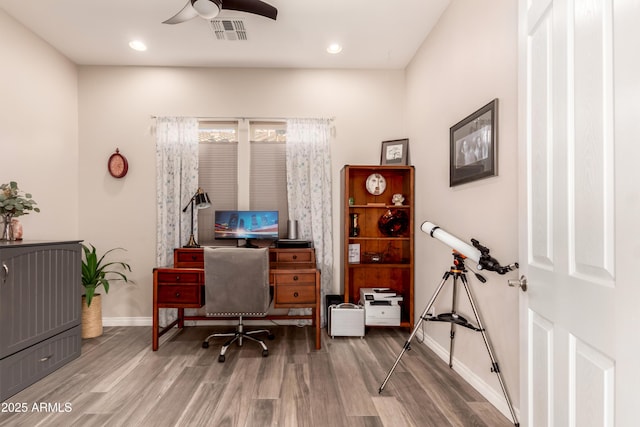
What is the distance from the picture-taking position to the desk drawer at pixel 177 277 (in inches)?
122

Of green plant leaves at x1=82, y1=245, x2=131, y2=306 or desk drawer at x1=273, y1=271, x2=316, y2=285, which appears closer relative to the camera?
desk drawer at x1=273, y1=271, x2=316, y2=285

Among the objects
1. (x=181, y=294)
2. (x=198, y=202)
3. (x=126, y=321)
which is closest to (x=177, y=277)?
(x=181, y=294)

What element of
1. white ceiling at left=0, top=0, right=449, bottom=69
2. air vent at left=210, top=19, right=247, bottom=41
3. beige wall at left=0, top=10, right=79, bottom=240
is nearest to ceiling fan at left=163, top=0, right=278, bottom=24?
white ceiling at left=0, top=0, right=449, bottom=69

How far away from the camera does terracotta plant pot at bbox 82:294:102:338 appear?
3527mm

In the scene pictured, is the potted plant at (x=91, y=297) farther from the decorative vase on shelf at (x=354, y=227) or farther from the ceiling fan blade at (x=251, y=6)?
the ceiling fan blade at (x=251, y=6)

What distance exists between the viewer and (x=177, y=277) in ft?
10.3

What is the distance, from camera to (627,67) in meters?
0.79

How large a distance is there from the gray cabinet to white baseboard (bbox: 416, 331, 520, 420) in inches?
121

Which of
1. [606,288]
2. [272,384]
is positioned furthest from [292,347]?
[606,288]

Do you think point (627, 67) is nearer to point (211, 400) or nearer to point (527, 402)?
point (527, 402)

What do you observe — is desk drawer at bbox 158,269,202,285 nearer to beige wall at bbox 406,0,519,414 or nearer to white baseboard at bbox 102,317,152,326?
white baseboard at bbox 102,317,152,326

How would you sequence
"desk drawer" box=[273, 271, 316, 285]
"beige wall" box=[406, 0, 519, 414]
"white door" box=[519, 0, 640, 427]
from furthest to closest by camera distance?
"desk drawer" box=[273, 271, 316, 285] < "beige wall" box=[406, 0, 519, 414] < "white door" box=[519, 0, 640, 427]

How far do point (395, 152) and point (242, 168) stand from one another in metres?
1.74

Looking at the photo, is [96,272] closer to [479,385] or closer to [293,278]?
[293,278]
